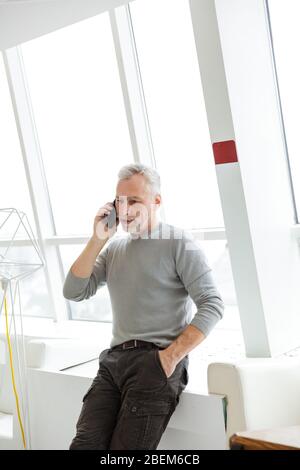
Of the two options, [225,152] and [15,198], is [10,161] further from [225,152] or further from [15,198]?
[225,152]

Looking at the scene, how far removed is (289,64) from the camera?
11.1 ft

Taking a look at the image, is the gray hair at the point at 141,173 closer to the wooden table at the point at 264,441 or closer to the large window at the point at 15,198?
the wooden table at the point at 264,441

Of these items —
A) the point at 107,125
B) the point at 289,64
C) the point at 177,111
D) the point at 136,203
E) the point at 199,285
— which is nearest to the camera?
the point at 199,285

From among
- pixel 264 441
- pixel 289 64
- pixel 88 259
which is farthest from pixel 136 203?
pixel 264 441

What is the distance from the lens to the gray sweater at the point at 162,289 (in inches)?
109

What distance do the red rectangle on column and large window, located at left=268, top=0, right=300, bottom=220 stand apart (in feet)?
1.99

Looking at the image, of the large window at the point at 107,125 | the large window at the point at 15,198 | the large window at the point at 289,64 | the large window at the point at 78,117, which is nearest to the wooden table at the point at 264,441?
the large window at the point at 289,64

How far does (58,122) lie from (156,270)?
2.13 m

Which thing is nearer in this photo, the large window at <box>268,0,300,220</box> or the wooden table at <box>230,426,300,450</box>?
the wooden table at <box>230,426,300,450</box>

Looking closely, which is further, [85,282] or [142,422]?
[85,282]

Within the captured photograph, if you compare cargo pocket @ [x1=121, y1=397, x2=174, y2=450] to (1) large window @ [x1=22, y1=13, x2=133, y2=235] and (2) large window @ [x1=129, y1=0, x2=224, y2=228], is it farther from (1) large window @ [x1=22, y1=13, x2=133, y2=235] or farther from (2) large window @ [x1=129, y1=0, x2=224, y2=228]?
(1) large window @ [x1=22, y1=13, x2=133, y2=235]

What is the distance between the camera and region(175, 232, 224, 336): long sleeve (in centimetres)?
274

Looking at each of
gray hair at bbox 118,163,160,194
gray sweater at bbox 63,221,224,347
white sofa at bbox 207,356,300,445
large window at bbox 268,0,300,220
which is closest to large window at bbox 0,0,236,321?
large window at bbox 268,0,300,220

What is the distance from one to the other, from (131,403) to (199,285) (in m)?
0.56
